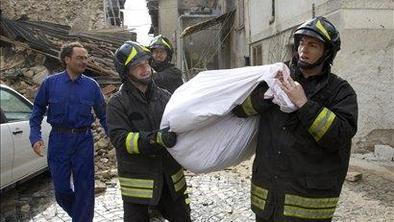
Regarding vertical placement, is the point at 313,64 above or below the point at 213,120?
above

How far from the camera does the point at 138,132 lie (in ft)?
8.72

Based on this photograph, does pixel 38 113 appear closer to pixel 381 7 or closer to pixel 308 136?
pixel 308 136

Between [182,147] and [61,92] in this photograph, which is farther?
[61,92]

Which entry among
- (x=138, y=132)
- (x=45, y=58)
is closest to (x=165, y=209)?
(x=138, y=132)

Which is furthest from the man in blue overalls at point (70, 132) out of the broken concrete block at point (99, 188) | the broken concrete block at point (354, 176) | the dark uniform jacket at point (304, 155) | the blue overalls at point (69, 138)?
the broken concrete block at point (354, 176)

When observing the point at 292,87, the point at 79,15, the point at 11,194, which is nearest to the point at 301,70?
the point at 292,87

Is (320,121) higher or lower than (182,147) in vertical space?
higher

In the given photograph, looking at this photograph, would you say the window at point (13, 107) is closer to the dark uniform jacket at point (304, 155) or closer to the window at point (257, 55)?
the dark uniform jacket at point (304, 155)

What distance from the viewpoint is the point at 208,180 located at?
6012 mm

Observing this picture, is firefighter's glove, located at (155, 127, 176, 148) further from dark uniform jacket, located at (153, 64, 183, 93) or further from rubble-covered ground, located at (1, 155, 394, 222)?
rubble-covered ground, located at (1, 155, 394, 222)

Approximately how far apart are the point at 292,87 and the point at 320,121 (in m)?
0.20

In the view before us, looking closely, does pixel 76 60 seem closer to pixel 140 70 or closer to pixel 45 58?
pixel 140 70

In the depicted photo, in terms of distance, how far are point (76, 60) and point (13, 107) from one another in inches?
83.3

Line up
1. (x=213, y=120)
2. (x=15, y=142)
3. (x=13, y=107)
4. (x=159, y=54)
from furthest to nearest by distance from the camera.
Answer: (x=13, y=107), (x=15, y=142), (x=159, y=54), (x=213, y=120)
